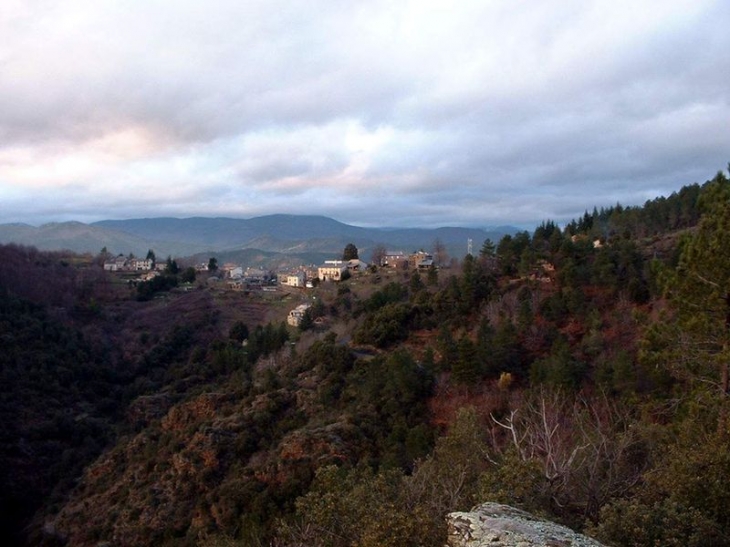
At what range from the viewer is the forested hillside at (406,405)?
19.7 feet

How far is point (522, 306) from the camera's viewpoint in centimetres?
2197

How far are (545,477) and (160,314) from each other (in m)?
38.7

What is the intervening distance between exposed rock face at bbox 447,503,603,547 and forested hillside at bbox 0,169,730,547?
24 cm

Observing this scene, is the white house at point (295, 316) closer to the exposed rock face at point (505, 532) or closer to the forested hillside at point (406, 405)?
the forested hillside at point (406, 405)

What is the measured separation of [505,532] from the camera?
13.7ft

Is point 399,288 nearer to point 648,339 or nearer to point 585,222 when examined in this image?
point 585,222

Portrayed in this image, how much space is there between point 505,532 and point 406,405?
14.8 metres

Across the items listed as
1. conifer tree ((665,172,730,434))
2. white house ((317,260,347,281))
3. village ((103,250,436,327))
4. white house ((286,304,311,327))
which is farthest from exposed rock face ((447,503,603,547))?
white house ((317,260,347,281))

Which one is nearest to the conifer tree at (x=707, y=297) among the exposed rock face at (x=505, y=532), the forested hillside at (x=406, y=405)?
the forested hillside at (x=406, y=405)

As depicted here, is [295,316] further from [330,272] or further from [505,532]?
[505,532]

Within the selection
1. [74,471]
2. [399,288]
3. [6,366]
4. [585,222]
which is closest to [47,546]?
[74,471]

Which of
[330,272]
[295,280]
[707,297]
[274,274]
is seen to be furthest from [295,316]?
[707,297]

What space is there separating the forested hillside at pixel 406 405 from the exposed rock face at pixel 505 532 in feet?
0.80

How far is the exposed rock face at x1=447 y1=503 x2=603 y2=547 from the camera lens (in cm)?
407
